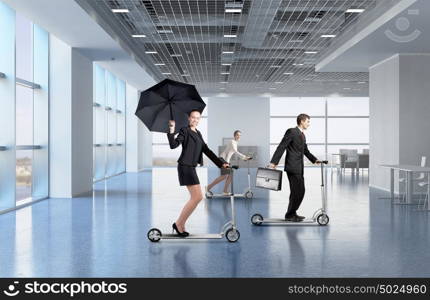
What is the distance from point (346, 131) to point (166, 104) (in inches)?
974

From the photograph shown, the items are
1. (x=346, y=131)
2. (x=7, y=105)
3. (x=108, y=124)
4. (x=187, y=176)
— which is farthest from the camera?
(x=346, y=131)

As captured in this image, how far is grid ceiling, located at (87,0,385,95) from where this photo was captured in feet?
35.4

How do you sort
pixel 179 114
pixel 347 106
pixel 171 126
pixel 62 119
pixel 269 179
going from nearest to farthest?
1. pixel 171 126
2. pixel 179 114
3. pixel 269 179
4. pixel 62 119
5. pixel 347 106

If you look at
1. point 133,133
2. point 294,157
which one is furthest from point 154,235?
point 133,133

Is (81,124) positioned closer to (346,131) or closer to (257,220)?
(257,220)

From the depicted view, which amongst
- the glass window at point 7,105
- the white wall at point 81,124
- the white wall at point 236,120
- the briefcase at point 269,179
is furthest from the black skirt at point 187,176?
the white wall at point 236,120

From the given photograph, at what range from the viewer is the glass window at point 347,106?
3103cm

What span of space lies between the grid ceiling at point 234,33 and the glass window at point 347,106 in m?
8.65

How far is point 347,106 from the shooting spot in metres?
31.2

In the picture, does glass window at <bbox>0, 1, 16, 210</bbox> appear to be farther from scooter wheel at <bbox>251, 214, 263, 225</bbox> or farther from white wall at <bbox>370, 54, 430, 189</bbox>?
white wall at <bbox>370, 54, 430, 189</bbox>

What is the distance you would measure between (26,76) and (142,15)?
9.70ft

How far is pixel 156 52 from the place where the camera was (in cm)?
1625

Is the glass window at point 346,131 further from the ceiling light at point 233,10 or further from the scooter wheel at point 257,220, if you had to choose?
the scooter wheel at point 257,220

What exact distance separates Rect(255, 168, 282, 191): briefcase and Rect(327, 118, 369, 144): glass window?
2301cm
